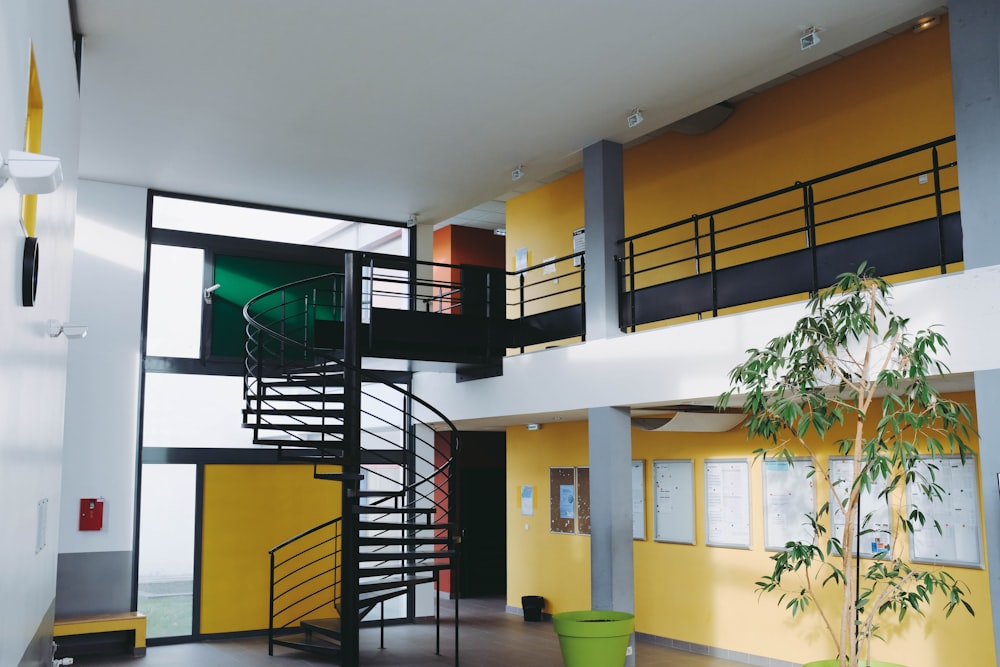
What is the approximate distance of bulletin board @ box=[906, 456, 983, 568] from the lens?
7.32 meters

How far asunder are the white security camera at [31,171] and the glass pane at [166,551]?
8.70 metres

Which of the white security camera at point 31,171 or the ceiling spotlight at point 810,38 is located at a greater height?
the ceiling spotlight at point 810,38

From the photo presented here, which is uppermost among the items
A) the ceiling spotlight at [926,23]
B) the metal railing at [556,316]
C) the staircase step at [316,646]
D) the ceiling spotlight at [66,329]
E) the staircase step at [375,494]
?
the ceiling spotlight at [926,23]

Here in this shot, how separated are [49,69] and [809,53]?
19.1 ft

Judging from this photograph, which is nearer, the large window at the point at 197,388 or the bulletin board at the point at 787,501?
the bulletin board at the point at 787,501

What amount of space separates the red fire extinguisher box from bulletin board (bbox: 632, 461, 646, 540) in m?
5.91

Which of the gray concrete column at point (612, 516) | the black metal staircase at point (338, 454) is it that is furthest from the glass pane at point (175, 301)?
the gray concrete column at point (612, 516)

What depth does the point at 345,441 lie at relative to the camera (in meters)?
8.77

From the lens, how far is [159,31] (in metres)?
6.91

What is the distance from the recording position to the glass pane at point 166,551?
10.0 m

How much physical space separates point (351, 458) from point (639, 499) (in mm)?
3677

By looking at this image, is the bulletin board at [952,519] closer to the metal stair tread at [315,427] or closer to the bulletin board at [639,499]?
the bulletin board at [639,499]

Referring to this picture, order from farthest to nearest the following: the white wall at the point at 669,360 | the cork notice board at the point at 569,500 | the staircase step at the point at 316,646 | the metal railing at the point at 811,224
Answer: the cork notice board at the point at 569,500 < the staircase step at the point at 316,646 < the metal railing at the point at 811,224 < the white wall at the point at 669,360

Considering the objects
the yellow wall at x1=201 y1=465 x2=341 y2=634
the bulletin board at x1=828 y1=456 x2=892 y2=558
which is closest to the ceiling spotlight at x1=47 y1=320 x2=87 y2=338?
the bulletin board at x1=828 y1=456 x2=892 y2=558
